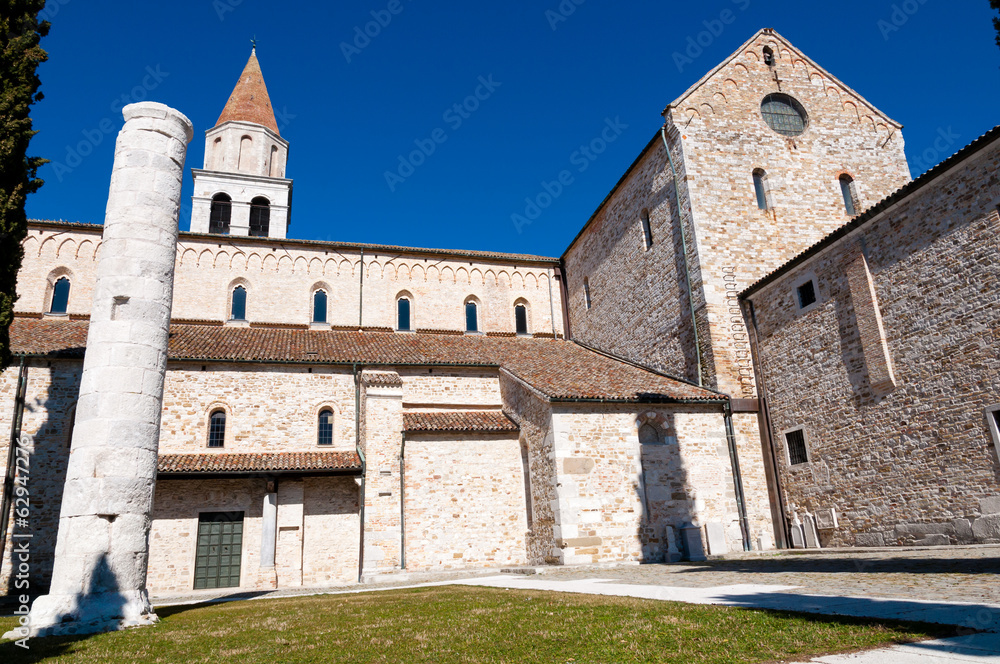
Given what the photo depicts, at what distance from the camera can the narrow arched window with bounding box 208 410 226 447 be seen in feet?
63.2

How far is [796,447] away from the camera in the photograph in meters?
17.8

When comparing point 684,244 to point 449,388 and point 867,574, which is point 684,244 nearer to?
point 449,388

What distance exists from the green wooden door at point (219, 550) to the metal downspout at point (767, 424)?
52.2 ft

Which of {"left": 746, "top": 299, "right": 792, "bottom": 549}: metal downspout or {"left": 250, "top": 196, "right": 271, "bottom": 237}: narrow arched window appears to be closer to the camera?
{"left": 746, "top": 299, "right": 792, "bottom": 549}: metal downspout

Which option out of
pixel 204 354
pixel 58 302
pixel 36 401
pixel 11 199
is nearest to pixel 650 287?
pixel 204 354

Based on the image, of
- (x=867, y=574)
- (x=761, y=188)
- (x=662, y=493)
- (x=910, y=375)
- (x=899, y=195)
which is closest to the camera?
(x=867, y=574)

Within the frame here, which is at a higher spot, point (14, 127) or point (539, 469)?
point (14, 127)

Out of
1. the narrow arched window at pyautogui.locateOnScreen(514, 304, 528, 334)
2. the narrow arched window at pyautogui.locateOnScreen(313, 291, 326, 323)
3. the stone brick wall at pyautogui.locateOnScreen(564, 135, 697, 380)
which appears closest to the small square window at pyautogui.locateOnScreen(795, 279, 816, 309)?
the stone brick wall at pyautogui.locateOnScreen(564, 135, 697, 380)

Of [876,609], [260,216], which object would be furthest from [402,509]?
[260,216]

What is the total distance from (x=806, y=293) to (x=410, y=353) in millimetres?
13222

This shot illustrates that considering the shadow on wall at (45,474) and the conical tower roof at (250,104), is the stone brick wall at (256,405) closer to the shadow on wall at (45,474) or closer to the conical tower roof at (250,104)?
the shadow on wall at (45,474)

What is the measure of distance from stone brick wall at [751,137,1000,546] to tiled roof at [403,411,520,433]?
8775 millimetres

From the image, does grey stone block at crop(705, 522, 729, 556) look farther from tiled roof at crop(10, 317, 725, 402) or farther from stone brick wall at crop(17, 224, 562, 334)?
stone brick wall at crop(17, 224, 562, 334)

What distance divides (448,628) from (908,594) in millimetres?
5261
